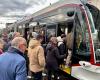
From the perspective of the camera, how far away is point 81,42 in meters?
9.53

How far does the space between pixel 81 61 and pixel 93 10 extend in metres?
1.62

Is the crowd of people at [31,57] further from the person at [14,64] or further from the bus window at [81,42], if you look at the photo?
the bus window at [81,42]

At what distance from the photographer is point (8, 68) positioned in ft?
16.8

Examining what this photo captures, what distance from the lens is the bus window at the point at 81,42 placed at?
9284 mm

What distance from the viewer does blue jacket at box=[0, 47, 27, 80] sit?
504 centimetres

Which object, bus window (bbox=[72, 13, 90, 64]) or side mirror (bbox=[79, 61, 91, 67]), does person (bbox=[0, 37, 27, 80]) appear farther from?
bus window (bbox=[72, 13, 90, 64])

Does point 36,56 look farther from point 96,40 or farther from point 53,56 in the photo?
point 96,40

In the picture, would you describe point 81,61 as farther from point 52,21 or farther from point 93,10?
point 52,21

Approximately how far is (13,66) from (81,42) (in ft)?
15.3

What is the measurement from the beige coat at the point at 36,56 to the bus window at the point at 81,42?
4.35ft

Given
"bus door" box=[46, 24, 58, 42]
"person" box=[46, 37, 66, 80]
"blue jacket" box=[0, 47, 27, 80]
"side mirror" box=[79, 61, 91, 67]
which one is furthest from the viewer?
"bus door" box=[46, 24, 58, 42]

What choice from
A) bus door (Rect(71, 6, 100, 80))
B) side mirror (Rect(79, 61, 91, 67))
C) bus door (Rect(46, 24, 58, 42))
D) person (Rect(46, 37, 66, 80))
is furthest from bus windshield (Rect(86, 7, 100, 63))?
bus door (Rect(46, 24, 58, 42))

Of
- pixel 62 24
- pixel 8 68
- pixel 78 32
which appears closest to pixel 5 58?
pixel 8 68

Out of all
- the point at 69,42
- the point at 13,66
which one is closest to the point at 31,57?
the point at 69,42
